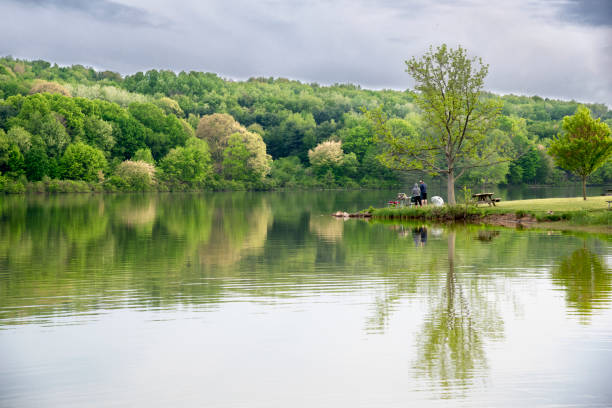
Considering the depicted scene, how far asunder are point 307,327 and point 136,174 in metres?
86.3

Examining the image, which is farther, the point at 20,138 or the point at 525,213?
the point at 20,138

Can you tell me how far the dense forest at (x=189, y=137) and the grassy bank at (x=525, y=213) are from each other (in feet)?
119

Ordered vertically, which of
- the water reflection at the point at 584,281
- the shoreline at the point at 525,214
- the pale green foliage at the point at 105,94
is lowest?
the water reflection at the point at 584,281

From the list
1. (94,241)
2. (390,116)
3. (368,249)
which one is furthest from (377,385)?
(390,116)

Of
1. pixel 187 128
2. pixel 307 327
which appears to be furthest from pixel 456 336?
pixel 187 128

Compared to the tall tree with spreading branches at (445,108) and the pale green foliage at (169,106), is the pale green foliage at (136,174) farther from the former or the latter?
the tall tree with spreading branches at (445,108)

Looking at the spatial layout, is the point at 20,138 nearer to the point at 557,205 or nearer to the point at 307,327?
the point at 557,205

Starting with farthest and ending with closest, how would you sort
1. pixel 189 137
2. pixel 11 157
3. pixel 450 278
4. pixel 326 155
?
1. pixel 326 155
2. pixel 189 137
3. pixel 11 157
4. pixel 450 278

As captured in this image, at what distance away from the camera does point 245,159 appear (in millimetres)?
105625

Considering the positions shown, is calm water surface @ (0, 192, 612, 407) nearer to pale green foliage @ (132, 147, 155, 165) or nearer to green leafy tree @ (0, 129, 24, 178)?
green leafy tree @ (0, 129, 24, 178)

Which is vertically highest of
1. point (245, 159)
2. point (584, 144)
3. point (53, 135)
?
point (53, 135)

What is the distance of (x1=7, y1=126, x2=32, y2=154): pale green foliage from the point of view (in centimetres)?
8638

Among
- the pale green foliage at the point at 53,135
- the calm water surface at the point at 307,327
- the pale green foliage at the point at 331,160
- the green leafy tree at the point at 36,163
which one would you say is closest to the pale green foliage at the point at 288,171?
the pale green foliage at the point at 331,160

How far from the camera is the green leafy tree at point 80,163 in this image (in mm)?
89312
